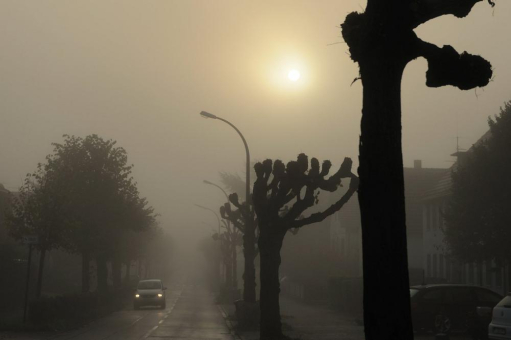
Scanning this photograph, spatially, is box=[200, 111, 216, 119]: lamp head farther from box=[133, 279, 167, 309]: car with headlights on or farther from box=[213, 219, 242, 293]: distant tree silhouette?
box=[213, 219, 242, 293]: distant tree silhouette

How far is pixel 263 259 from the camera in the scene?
25.2 metres

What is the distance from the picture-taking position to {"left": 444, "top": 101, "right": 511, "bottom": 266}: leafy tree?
3216cm

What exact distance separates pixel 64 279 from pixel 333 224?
28089mm

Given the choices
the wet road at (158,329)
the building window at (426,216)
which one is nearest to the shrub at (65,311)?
→ the wet road at (158,329)

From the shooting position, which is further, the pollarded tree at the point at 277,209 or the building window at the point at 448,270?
the building window at the point at 448,270

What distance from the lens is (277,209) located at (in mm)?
26234

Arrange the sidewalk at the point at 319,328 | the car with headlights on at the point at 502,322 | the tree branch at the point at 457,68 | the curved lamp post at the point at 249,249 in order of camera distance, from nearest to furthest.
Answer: the tree branch at the point at 457,68 < the car with headlights on at the point at 502,322 < the sidewalk at the point at 319,328 < the curved lamp post at the point at 249,249

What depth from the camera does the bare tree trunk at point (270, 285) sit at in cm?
2462

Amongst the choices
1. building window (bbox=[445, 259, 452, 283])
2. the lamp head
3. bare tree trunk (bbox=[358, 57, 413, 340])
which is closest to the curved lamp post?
the lamp head

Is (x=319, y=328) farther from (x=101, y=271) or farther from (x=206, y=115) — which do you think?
(x=101, y=271)

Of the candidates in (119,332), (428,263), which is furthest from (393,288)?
(428,263)

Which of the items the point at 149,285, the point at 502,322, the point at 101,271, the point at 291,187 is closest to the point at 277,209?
the point at 291,187

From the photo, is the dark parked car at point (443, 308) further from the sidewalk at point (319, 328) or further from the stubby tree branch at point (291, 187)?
the stubby tree branch at point (291, 187)

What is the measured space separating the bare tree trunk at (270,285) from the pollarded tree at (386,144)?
17261 mm
